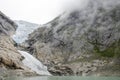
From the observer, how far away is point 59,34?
196 m

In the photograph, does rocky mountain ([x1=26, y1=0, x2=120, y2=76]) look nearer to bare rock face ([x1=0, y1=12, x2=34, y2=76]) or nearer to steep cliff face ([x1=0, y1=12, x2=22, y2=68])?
bare rock face ([x1=0, y1=12, x2=34, y2=76])

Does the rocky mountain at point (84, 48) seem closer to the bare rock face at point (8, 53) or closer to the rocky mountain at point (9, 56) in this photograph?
the rocky mountain at point (9, 56)

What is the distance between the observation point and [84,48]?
182500mm

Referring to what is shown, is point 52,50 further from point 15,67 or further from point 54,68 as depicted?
point 15,67

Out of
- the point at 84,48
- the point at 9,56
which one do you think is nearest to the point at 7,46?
the point at 9,56

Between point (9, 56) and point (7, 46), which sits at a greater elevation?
point (7, 46)

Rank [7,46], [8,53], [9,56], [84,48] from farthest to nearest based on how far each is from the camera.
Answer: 1. [84,48]
2. [7,46]
3. [8,53]
4. [9,56]

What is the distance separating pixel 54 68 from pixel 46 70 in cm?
567

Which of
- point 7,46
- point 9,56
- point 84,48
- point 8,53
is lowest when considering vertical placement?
point 9,56

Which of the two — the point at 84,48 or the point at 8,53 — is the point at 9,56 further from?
the point at 84,48

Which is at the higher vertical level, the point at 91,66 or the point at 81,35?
the point at 81,35

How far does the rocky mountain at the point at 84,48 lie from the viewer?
6486 inches

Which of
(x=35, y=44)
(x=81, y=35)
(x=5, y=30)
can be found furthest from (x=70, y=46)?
(x=5, y=30)

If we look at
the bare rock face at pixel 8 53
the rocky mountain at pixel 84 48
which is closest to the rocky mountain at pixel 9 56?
the bare rock face at pixel 8 53
